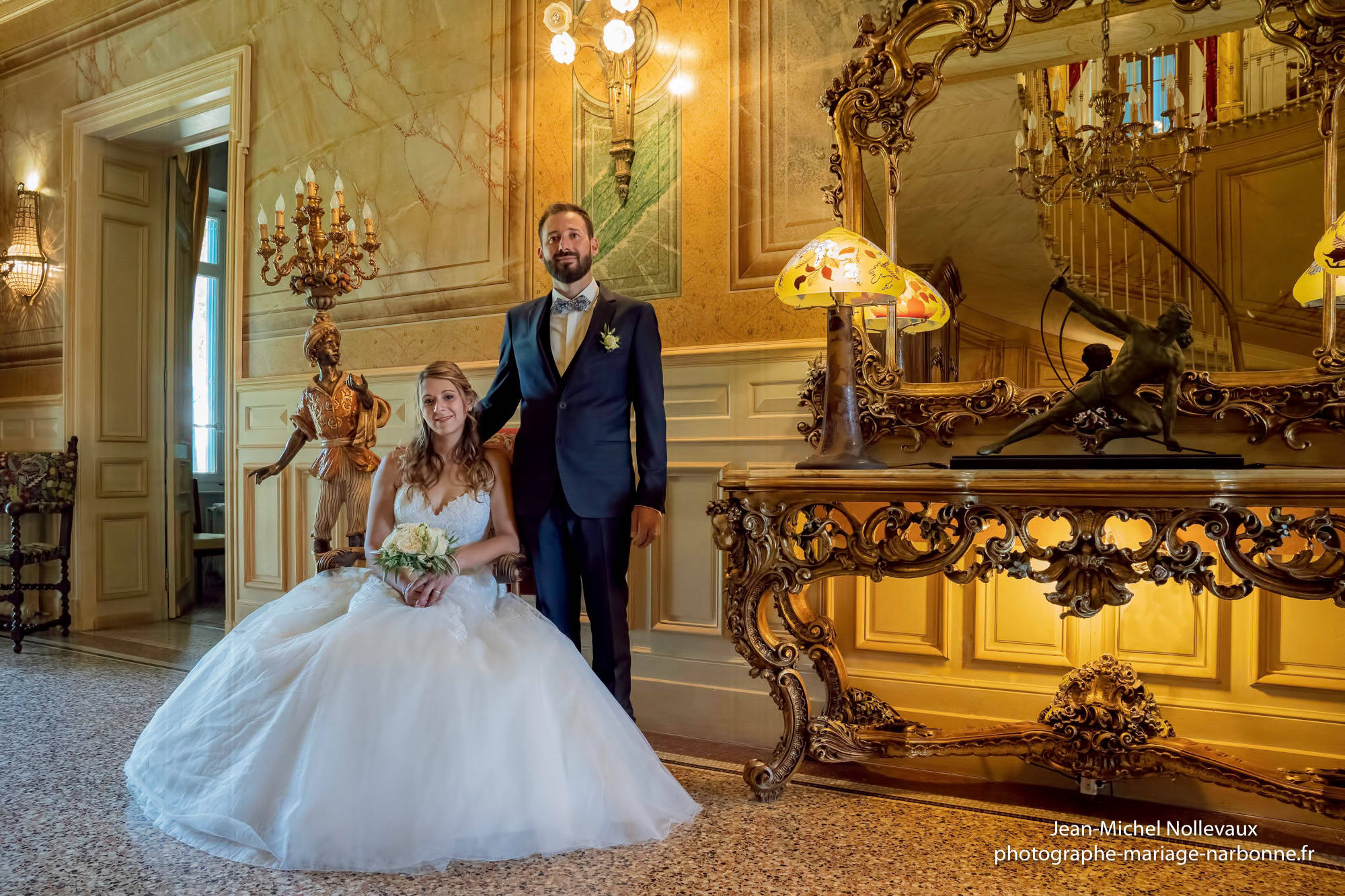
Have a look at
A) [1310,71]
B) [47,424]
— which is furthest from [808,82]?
[47,424]

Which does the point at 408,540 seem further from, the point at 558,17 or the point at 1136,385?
the point at 558,17

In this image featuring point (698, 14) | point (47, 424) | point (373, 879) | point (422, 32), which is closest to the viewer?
point (373, 879)

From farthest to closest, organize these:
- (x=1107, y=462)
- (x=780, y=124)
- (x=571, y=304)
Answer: (x=780, y=124) < (x=571, y=304) < (x=1107, y=462)

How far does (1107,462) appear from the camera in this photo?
2.33 meters

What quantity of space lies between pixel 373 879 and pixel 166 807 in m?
0.70

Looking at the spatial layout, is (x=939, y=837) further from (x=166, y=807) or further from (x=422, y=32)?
(x=422, y=32)

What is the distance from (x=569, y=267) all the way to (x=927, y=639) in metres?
1.75

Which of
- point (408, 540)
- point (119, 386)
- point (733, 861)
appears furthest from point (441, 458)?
point (119, 386)

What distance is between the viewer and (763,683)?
10.9 ft

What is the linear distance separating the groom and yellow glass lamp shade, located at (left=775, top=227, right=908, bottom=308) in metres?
0.47

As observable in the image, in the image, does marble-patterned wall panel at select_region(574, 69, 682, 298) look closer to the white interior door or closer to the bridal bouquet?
the bridal bouquet

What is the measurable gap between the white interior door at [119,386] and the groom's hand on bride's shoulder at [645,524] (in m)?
4.50

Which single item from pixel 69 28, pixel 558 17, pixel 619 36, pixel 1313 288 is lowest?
pixel 1313 288

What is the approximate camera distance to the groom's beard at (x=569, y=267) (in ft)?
9.18
